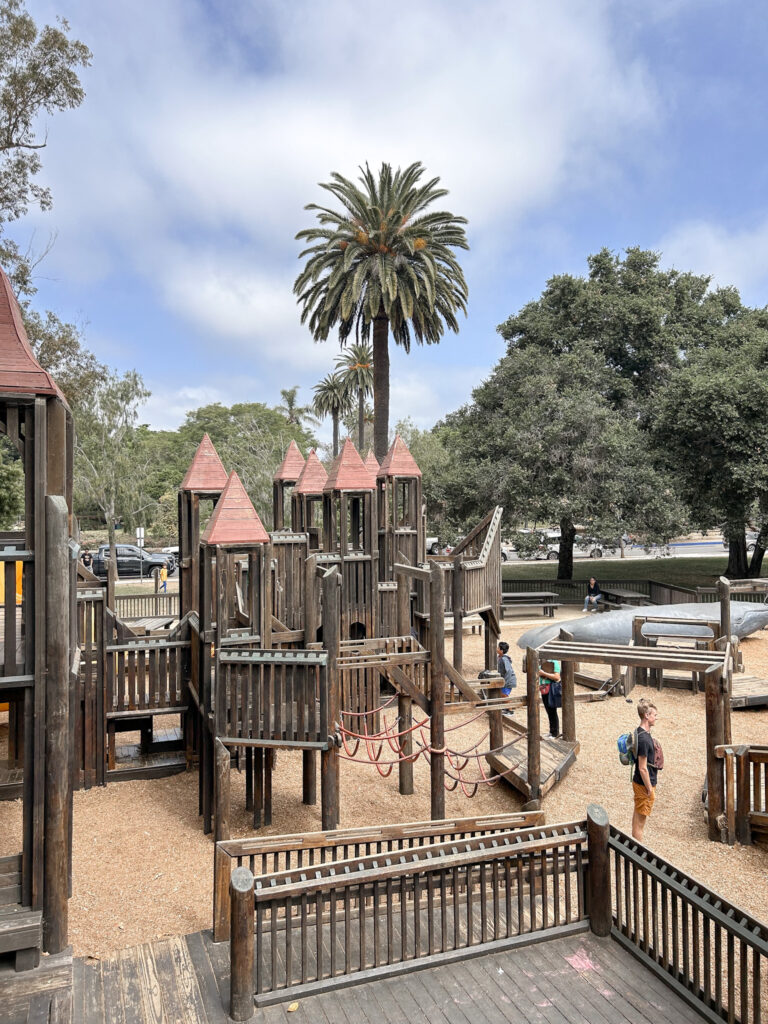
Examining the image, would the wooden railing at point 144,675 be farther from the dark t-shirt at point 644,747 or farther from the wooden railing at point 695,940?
the wooden railing at point 695,940

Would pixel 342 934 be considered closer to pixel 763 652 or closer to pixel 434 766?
pixel 434 766

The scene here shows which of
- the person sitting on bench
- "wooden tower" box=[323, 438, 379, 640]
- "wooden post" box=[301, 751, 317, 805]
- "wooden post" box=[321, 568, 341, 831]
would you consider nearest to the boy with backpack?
"wooden post" box=[321, 568, 341, 831]

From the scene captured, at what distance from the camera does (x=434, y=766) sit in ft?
32.5

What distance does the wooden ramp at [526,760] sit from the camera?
34.4 feet

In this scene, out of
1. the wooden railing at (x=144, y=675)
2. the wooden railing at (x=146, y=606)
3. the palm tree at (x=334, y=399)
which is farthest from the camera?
the palm tree at (x=334, y=399)

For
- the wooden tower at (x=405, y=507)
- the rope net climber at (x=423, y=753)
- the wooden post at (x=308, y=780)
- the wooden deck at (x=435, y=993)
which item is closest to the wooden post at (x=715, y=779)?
the rope net climber at (x=423, y=753)

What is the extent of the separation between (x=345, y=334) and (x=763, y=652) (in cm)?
1921

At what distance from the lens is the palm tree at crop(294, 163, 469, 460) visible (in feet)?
86.8

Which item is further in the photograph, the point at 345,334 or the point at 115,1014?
the point at 345,334

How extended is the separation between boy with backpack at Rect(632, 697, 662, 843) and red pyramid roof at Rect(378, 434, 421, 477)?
11.2m

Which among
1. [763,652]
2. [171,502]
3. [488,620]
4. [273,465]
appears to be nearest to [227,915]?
[488,620]

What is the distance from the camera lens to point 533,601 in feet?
97.8

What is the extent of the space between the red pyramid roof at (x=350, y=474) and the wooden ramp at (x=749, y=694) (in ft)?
29.0

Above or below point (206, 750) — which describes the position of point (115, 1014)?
below
